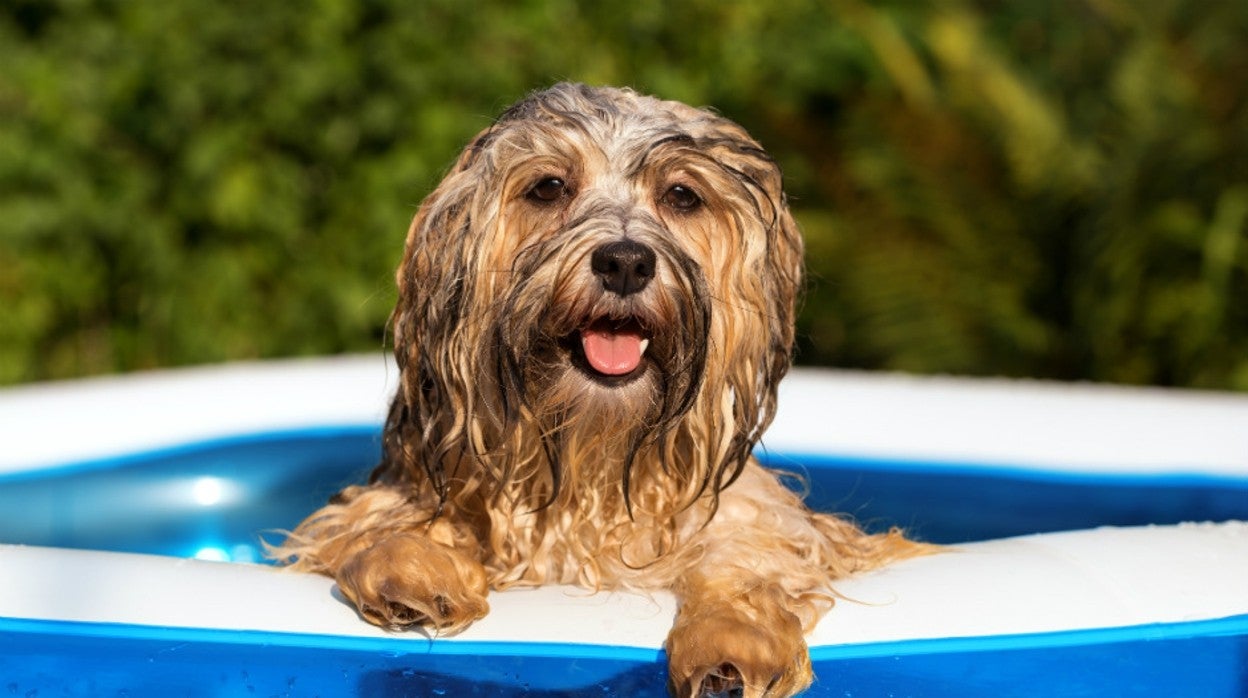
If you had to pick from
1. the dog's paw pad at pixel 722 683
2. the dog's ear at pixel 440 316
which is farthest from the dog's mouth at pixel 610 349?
the dog's paw pad at pixel 722 683

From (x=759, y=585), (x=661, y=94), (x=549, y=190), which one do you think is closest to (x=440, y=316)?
(x=549, y=190)

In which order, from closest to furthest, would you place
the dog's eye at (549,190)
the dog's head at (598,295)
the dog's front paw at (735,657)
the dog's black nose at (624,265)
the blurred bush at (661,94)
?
the dog's front paw at (735,657) < the dog's black nose at (624,265) < the dog's head at (598,295) < the dog's eye at (549,190) < the blurred bush at (661,94)

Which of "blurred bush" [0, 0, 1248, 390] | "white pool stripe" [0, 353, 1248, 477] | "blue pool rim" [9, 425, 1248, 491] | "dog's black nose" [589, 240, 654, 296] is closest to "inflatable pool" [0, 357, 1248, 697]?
"dog's black nose" [589, 240, 654, 296]

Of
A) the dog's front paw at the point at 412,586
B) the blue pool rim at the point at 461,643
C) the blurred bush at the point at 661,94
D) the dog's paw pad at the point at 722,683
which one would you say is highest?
the blurred bush at the point at 661,94

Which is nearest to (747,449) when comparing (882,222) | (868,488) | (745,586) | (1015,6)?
(745,586)

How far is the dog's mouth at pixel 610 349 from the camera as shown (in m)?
3.24

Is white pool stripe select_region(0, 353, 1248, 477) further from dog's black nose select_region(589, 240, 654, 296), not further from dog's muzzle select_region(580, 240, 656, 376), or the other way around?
dog's black nose select_region(589, 240, 654, 296)

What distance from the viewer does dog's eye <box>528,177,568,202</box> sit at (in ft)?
11.1

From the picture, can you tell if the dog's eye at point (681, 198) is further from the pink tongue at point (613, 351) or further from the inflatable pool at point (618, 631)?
the inflatable pool at point (618, 631)

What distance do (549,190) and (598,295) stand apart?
1.19ft

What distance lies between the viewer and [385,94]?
25.5 feet

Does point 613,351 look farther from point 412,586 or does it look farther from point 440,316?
point 412,586

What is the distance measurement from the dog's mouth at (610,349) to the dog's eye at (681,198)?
1.05 feet

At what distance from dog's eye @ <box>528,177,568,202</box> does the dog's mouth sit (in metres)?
0.32
